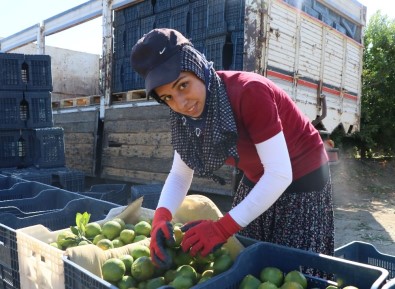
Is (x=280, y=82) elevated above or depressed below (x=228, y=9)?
below

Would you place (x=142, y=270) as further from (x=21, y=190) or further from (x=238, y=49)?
(x=238, y=49)

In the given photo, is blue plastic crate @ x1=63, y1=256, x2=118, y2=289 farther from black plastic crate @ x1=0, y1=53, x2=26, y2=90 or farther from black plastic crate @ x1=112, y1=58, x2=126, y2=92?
black plastic crate @ x1=112, y1=58, x2=126, y2=92

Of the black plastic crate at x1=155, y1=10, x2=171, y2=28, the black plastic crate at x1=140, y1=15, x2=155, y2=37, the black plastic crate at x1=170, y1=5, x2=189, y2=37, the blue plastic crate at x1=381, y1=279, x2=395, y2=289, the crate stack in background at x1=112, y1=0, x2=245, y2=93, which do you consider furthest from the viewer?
the black plastic crate at x1=140, y1=15, x2=155, y2=37

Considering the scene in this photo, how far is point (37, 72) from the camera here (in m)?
6.78

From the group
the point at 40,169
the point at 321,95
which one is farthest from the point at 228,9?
the point at 40,169

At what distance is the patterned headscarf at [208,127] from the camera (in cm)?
179

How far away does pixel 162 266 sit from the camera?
5.73 feet

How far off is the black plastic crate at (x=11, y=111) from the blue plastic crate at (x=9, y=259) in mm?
4618

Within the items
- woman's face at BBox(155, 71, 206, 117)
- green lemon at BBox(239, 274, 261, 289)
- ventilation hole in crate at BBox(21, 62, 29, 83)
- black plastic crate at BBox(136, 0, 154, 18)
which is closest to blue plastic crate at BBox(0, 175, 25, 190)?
ventilation hole in crate at BBox(21, 62, 29, 83)

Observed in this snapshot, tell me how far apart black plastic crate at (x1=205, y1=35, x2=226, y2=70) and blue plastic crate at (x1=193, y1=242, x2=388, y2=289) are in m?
4.76

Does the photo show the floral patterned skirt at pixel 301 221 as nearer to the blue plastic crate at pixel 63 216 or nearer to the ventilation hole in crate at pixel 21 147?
the blue plastic crate at pixel 63 216

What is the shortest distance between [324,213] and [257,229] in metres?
0.40

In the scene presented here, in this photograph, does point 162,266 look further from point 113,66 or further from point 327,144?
point 113,66

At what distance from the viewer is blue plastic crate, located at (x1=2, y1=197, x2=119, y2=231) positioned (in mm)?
3102
